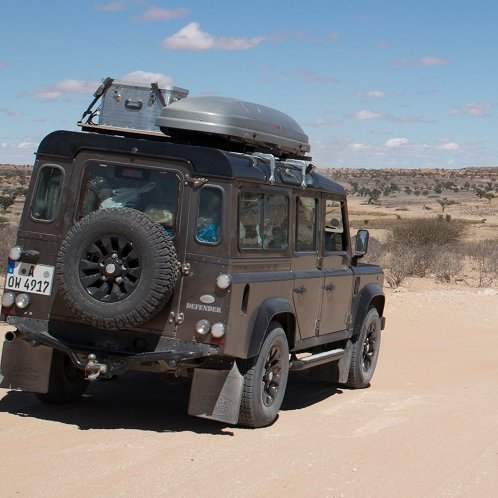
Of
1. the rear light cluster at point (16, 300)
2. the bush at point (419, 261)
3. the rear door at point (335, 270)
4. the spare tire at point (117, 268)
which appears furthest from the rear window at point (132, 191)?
the bush at point (419, 261)

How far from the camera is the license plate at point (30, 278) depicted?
26.3ft

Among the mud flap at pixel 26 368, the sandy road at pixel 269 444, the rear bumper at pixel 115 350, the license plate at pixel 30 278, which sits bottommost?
the sandy road at pixel 269 444

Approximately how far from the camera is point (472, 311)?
18.7 meters

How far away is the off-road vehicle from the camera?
24.7ft

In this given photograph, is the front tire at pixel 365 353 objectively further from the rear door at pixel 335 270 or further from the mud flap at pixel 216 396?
the mud flap at pixel 216 396

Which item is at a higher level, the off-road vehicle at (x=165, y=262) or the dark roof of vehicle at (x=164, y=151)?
the dark roof of vehicle at (x=164, y=151)

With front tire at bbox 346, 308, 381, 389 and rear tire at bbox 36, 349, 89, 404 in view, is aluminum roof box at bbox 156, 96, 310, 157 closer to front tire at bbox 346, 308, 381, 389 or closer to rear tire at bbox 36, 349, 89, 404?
rear tire at bbox 36, 349, 89, 404

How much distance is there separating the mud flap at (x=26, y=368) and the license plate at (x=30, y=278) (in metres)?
0.52

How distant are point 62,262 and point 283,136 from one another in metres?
2.61

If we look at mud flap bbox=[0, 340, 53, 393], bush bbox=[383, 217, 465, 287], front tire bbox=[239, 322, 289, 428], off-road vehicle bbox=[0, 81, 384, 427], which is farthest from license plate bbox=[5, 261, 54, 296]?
bush bbox=[383, 217, 465, 287]

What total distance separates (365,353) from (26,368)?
4.32m

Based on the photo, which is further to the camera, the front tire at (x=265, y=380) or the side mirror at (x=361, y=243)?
the side mirror at (x=361, y=243)

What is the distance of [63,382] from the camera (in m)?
8.81

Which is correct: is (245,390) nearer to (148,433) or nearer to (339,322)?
(148,433)
